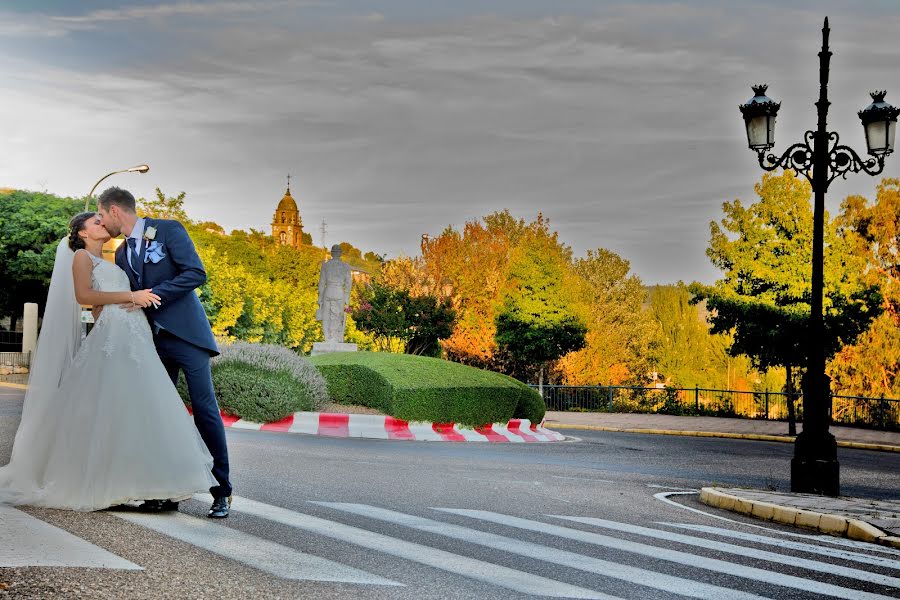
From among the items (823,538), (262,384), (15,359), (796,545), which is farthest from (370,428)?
(15,359)

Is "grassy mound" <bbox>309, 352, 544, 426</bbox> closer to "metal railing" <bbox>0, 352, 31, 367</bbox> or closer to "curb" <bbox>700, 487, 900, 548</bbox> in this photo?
"curb" <bbox>700, 487, 900, 548</bbox>

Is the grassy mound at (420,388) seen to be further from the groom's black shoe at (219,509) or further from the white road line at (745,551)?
the groom's black shoe at (219,509)

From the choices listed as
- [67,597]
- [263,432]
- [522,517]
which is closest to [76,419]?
[67,597]

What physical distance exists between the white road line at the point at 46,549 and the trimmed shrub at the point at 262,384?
42.3ft

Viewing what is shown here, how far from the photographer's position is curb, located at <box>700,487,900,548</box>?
28.2ft

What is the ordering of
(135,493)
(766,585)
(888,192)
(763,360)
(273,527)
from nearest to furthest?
(766,585)
(135,493)
(273,527)
(763,360)
(888,192)

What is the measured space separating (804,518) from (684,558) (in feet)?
9.92

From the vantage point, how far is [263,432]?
17875mm

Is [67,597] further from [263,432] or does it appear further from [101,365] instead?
[263,432]

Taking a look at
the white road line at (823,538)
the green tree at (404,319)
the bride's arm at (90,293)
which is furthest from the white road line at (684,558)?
the green tree at (404,319)

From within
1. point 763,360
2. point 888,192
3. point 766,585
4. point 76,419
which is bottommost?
point 766,585

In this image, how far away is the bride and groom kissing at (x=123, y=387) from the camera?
6.59m

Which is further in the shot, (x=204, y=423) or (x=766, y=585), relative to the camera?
(x=204, y=423)

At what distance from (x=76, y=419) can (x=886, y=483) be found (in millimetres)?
12468
